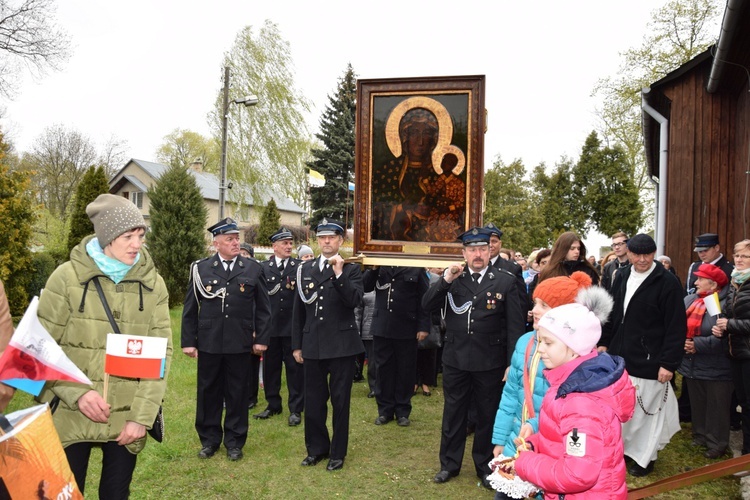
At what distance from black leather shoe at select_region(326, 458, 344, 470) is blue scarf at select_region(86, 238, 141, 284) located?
3131 mm

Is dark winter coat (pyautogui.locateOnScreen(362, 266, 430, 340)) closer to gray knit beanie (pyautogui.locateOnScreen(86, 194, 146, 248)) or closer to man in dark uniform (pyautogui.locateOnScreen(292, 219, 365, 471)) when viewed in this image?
man in dark uniform (pyautogui.locateOnScreen(292, 219, 365, 471))

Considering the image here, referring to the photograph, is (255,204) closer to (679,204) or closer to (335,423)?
(679,204)

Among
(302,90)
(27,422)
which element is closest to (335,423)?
(27,422)

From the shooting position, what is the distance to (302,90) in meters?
32.9

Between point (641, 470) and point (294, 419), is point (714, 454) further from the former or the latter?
point (294, 419)

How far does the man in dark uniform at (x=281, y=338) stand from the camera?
7355 millimetres

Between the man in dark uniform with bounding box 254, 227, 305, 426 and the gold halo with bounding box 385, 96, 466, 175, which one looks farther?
the man in dark uniform with bounding box 254, 227, 305, 426

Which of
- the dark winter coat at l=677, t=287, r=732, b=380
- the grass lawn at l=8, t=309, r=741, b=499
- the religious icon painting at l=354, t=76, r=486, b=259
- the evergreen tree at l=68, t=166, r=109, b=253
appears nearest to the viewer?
the religious icon painting at l=354, t=76, r=486, b=259

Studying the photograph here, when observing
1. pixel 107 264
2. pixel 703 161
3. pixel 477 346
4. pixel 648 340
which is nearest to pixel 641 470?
pixel 648 340

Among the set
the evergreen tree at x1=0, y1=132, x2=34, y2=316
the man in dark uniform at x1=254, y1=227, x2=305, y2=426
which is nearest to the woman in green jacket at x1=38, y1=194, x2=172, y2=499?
the man in dark uniform at x1=254, y1=227, x2=305, y2=426

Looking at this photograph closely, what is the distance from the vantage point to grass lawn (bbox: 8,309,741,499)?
5.09m

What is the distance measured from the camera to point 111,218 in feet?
10.7

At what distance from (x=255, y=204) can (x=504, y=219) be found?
15.8 meters

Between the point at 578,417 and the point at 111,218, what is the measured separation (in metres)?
2.61
